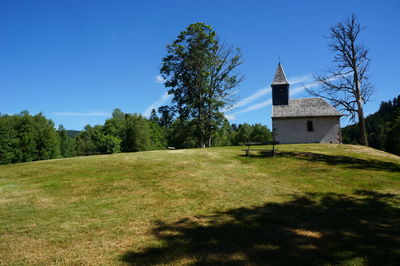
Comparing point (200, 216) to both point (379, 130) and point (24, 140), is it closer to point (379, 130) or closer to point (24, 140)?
point (24, 140)

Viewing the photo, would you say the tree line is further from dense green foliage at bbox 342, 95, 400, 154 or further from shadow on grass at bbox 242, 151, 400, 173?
dense green foliage at bbox 342, 95, 400, 154

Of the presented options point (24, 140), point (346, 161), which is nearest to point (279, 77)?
point (346, 161)

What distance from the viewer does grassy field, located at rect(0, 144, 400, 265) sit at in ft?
17.0

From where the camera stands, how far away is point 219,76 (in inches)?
1451

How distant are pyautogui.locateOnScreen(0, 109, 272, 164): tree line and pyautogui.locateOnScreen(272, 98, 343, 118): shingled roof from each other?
24.6 ft

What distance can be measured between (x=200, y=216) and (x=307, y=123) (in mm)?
31864

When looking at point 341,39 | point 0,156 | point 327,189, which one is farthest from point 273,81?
point 0,156

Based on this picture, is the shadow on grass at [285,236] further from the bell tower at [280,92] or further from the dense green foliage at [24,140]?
the dense green foliage at [24,140]

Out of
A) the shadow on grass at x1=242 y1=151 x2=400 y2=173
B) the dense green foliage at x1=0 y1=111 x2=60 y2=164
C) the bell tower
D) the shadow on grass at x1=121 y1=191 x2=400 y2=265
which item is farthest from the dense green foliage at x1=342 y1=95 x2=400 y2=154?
the dense green foliage at x1=0 y1=111 x2=60 y2=164

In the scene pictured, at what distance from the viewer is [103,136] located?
60.5 metres

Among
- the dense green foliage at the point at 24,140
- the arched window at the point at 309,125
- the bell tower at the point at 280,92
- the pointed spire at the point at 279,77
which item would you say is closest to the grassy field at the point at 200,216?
the arched window at the point at 309,125

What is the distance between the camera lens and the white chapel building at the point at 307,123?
34.5 m

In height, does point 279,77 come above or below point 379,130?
above

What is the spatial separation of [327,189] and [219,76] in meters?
28.6
